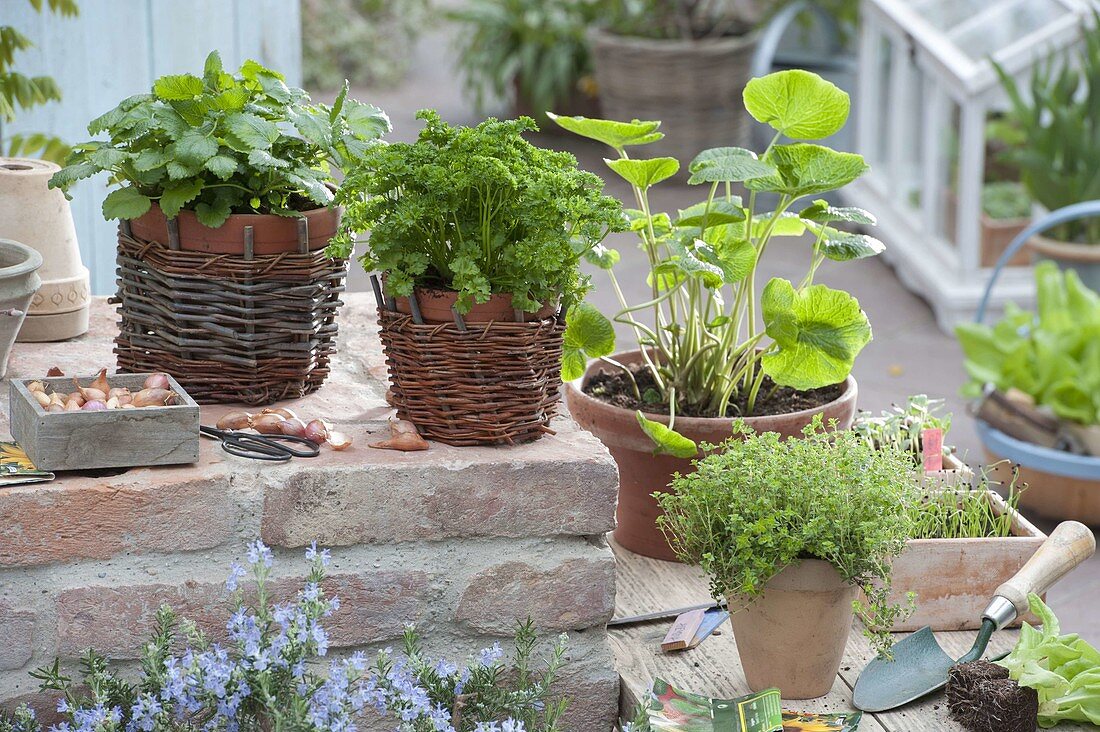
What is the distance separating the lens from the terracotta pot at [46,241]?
177 centimetres

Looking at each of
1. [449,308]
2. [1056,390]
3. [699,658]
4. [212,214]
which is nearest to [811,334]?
[699,658]

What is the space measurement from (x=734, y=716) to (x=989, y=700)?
10.5 inches

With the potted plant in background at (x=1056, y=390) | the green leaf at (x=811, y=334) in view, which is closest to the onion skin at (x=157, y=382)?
the green leaf at (x=811, y=334)

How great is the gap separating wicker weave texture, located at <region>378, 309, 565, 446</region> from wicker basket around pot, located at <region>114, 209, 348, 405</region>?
12 cm

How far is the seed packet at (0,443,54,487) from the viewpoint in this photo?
136cm

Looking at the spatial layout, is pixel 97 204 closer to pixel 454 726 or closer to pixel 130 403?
pixel 130 403

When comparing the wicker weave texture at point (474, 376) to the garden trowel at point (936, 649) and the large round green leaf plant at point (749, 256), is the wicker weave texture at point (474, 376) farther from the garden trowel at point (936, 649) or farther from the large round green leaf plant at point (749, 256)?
the garden trowel at point (936, 649)

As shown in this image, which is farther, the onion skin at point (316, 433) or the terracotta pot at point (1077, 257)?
the terracotta pot at point (1077, 257)

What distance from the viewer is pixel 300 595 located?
138 cm

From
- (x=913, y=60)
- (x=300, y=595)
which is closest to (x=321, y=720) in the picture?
(x=300, y=595)

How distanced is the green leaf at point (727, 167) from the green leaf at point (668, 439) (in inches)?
11.9

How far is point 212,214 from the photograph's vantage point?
149 cm

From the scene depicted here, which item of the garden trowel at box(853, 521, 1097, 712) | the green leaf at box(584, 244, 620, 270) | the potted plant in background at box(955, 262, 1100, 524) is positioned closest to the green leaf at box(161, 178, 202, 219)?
the green leaf at box(584, 244, 620, 270)

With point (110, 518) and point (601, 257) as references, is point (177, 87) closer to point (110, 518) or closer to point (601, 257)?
point (110, 518)
